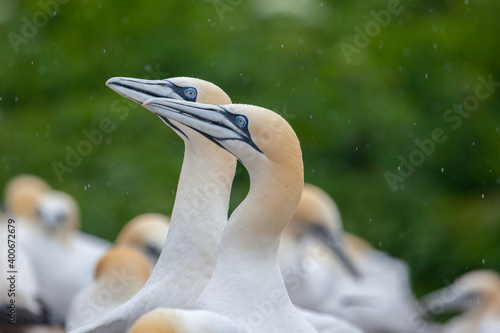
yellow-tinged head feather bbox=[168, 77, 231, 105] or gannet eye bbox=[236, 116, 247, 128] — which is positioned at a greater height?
gannet eye bbox=[236, 116, 247, 128]

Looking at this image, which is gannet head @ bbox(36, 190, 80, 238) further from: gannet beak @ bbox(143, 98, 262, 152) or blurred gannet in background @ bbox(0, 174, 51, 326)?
gannet beak @ bbox(143, 98, 262, 152)

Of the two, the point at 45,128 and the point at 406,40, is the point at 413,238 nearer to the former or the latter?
the point at 406,40

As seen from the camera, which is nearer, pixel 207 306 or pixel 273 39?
pixel 207 306

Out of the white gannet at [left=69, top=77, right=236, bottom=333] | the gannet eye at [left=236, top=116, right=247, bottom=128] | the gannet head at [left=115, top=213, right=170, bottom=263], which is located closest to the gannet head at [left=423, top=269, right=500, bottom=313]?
the gannet head at [left=115, top=213, right=170, bottom=263]

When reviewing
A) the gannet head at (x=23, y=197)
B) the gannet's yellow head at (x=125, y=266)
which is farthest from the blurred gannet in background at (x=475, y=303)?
the gannet head at (x=23, y=197)

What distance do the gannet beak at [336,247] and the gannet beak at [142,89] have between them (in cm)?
395

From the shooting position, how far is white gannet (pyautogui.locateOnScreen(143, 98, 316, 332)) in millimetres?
3104

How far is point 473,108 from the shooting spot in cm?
1036

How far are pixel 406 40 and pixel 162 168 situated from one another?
3.30 metres

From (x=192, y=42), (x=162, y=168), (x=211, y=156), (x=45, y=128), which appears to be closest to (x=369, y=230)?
(x=162, y=168)

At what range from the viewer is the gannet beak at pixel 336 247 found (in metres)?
7.50

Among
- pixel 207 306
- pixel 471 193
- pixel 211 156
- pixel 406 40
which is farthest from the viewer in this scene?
pixel 406 40

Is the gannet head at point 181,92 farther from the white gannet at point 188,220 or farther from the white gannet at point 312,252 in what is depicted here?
the white gannet at point 312,252

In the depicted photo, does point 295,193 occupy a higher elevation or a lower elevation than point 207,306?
higher
